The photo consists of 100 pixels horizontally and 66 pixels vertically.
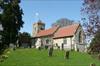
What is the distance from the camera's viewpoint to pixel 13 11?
77000mm

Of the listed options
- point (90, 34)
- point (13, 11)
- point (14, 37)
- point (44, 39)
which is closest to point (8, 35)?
point (14, 37)

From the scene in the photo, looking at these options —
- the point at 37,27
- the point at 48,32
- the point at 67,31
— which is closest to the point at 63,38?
the point at 67,31

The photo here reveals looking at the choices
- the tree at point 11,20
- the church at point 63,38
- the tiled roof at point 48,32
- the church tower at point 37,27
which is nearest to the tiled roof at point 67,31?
the church at point 63,38

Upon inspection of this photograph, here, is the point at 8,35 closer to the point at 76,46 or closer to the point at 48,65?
the point at 76,46

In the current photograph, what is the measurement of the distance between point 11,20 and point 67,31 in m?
17.8

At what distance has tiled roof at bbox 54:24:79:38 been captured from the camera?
82.1m

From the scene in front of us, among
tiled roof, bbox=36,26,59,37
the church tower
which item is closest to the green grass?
tiled roof, bbox=36,26,59,37

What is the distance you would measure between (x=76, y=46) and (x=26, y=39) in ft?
107

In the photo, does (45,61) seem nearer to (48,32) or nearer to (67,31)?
(67,31)

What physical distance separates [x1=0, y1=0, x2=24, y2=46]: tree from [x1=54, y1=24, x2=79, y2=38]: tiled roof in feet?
44.2

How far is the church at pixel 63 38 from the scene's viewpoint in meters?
81.1

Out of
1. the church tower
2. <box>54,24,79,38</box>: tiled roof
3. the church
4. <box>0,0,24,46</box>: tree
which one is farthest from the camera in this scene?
the church tower

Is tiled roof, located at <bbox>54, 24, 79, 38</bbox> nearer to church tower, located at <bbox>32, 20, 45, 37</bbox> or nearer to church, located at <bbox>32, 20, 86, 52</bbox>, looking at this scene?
church, located at <bbox>32, 20, 86, 52</bbox>

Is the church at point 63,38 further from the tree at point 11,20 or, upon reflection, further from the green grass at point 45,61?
the green grass at point 45,61
